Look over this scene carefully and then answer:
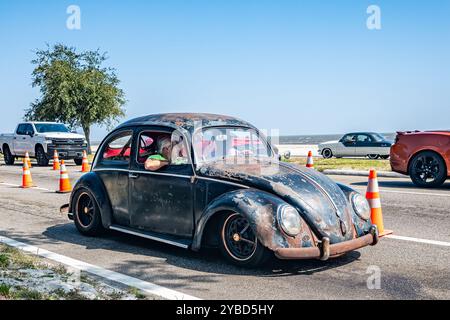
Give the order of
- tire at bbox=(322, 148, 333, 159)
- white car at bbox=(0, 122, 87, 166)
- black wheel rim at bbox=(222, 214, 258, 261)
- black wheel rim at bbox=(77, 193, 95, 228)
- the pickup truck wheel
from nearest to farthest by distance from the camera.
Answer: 1. black wheel rim at bbox=(222, 214, 258, 261)
2. black wheel rim at bbox=(77, 193, 95, 228)
3. white car at bbox=(0, 122, 87, 166)
4. the pickup truck wheel
5. tire at bbox=(322, 148, 333, 159)

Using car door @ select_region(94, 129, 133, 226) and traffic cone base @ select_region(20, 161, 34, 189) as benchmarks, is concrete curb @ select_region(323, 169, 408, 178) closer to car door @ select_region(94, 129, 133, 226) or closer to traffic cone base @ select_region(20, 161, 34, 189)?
traffic cone base @ select_region(20, 161, 34, 189)

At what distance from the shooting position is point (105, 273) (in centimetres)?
523

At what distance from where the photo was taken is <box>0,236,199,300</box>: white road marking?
453 centimetres

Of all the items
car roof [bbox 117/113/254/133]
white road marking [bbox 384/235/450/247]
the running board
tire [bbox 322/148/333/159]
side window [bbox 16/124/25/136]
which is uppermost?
side window [bbox 16/124/25/136]

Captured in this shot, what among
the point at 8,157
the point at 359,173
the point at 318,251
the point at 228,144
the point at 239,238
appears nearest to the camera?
the point at 318,251

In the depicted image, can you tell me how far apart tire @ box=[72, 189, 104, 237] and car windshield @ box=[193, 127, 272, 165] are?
185cm

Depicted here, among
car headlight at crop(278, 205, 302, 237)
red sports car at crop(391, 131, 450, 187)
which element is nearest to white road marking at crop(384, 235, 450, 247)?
car headlight at crop(278, 205, 302, 237)

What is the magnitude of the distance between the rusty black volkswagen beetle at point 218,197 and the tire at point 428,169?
6820mm

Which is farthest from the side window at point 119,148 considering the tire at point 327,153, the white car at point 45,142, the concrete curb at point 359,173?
the tire at point 327,153

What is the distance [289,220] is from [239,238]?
1.97 ft

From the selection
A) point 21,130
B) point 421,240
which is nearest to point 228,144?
point 421,240

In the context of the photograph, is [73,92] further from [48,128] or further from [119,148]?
[119,148]
